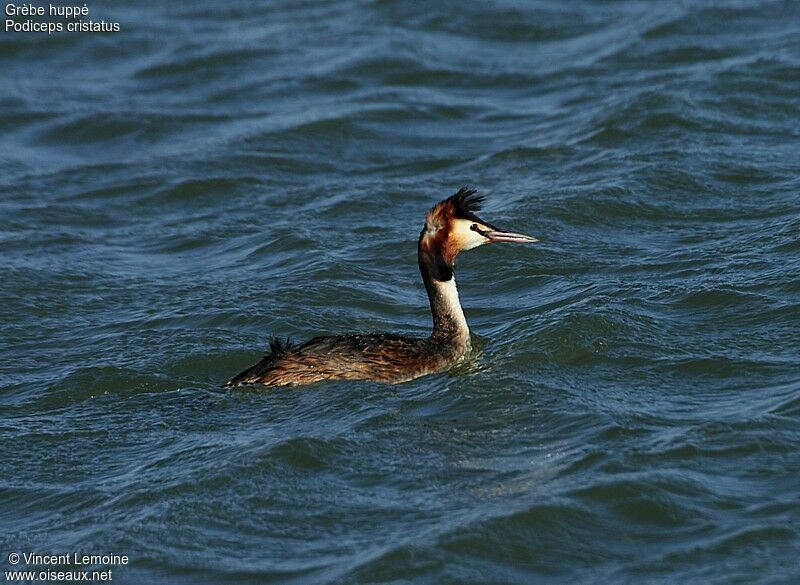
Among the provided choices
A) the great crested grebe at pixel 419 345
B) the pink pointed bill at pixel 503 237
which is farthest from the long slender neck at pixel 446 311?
the pink pointed bill at pixel 503 237

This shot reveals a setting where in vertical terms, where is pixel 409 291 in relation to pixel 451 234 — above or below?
below

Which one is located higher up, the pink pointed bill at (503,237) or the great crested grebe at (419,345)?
the pink pointed bill at (503,237)

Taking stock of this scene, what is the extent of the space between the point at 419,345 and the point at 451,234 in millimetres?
786

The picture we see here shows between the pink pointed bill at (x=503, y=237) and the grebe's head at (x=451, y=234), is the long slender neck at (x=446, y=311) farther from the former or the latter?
the pink pointed bill at (x=503, y=237)

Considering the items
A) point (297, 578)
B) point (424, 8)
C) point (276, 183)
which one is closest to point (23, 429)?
point (297, 578)

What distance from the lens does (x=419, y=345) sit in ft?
32.7

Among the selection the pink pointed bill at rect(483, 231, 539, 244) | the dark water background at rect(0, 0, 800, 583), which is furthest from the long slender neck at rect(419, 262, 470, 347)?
the pink pointed bill at rect(483, 231, 539, 244)

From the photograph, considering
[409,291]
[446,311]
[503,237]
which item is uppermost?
[503,237]

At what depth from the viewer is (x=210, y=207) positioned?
14805 millimetres

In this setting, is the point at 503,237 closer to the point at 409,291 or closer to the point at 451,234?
the point at 451,234

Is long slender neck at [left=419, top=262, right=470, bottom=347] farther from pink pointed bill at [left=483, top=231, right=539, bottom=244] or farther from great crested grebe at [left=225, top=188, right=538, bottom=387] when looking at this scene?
pink pointed bill at [left=483, top=231, right=539, bottom=244]

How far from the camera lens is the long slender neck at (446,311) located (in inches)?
400

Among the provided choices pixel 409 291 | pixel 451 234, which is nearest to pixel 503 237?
pixel 451 234

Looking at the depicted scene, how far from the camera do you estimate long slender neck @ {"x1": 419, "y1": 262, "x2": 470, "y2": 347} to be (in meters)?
10.2
